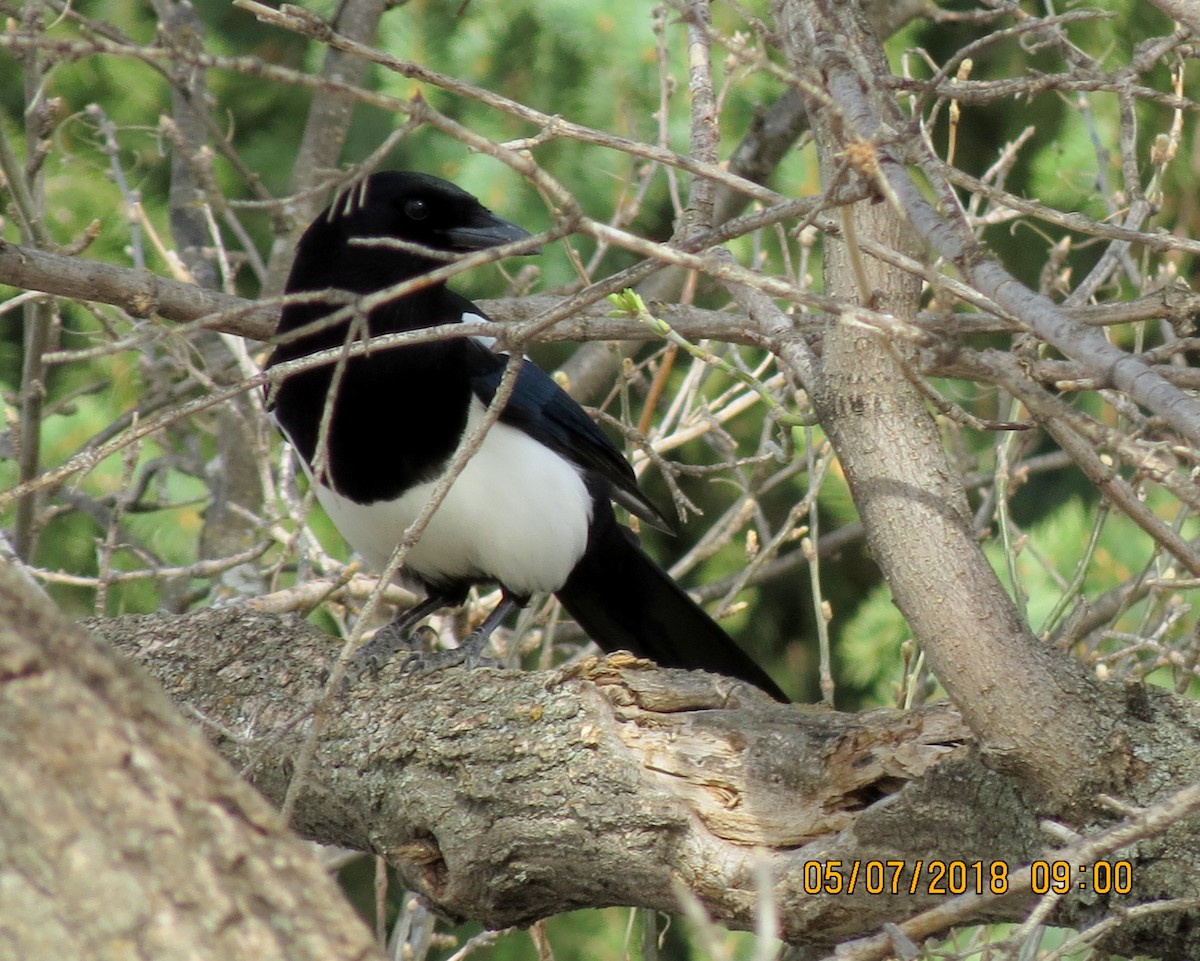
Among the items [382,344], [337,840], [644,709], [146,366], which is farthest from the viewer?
[146,366]

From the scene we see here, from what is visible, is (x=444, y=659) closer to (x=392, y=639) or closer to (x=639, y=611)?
(x=392, y=639)

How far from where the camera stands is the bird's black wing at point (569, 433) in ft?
9.55

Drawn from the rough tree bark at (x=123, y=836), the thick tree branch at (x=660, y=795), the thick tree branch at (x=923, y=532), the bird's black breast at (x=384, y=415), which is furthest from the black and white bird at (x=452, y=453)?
the rough tree bark at (x=123, y=836)

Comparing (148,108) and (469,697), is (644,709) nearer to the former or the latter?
(469,697)

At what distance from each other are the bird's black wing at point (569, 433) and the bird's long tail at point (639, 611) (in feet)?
0.24

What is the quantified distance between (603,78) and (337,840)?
2783 mm

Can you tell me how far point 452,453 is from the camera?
2.64 metres

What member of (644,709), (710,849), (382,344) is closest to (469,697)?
(644,709)

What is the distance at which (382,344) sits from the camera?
1447mm

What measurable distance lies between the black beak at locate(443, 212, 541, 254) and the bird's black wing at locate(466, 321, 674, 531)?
0.27 meters

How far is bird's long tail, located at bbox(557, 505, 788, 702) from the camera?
2.85m
